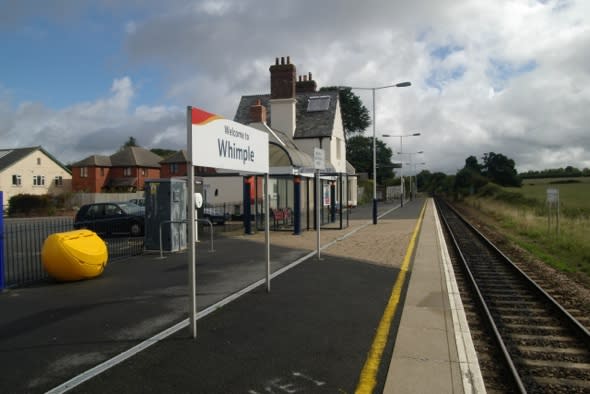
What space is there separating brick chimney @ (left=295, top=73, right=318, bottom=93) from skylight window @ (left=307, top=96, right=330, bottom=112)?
143 inches

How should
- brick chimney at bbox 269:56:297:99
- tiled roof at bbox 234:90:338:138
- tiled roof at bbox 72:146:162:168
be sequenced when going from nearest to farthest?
brick chimney at bbox 269:56:297:99, tiled roof at bbox 234:90:338:138, tiled roof at bbox 72:146:162:168

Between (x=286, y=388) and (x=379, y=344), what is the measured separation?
1.52m

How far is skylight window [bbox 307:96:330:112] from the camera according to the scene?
38709 millimetres

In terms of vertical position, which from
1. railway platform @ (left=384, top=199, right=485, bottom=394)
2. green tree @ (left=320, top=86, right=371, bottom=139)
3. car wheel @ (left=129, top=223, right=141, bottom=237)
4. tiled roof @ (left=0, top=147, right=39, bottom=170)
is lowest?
railway platform @ (left=384, top=199, right=485, bottom=394)

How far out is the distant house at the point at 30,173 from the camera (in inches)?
1813

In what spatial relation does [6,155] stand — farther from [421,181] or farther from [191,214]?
[421,181]

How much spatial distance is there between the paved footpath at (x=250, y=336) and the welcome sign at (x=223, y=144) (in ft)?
6.53

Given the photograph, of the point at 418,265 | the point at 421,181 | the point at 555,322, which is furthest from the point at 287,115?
the point at 421,181

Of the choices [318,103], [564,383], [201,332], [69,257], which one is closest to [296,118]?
[318,103]

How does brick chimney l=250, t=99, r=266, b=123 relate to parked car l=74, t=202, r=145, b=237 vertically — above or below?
above

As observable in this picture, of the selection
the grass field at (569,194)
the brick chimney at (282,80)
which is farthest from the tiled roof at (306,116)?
the grass field at (569,194)

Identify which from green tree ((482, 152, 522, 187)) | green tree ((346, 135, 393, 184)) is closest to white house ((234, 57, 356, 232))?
green tree ((346, 135, 393, 184))

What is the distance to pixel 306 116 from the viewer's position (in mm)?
38594

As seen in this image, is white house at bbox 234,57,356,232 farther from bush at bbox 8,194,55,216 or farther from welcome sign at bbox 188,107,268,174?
welcome sign at bbox 188,107,268,174
